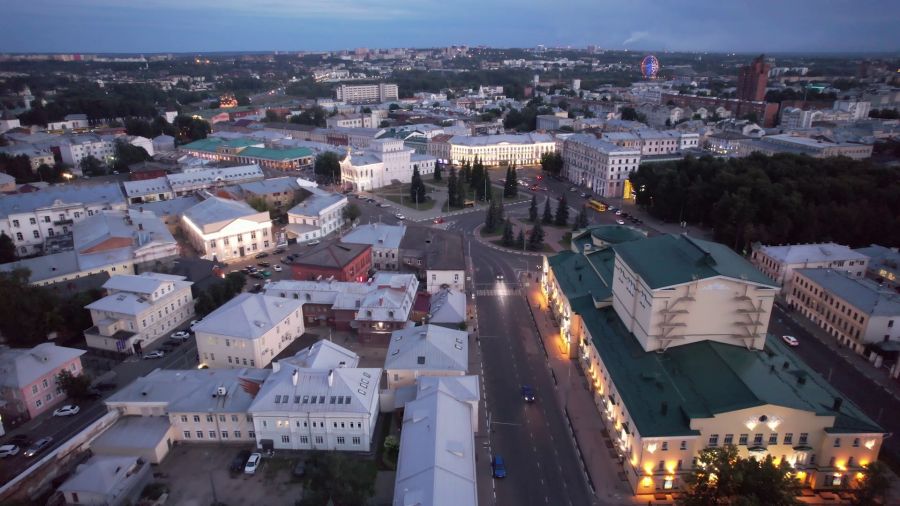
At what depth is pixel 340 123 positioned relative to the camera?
522 feet

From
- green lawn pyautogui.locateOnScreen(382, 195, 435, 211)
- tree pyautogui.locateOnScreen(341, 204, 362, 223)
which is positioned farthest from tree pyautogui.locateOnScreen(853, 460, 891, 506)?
green lawn pyautogui.locateOnScreen(382, 195, 435, 211)

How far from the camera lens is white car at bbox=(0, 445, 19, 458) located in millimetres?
32156

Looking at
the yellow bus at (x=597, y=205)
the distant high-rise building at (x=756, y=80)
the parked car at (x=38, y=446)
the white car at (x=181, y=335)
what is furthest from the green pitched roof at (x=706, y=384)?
the distant high-rise building at (x=756, y=80)

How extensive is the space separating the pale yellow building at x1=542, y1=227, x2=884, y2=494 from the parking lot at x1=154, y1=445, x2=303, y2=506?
1969cm

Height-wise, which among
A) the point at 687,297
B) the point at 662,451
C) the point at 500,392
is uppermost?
the point at 687,297

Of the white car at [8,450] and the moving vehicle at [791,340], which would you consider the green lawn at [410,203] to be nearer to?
the moving vehicle at [791,340]

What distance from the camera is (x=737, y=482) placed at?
1019 inches

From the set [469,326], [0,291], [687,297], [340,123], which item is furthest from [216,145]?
[687,297]

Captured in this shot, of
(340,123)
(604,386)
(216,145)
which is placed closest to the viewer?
(604,386)

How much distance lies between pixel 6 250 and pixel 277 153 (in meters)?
56.6

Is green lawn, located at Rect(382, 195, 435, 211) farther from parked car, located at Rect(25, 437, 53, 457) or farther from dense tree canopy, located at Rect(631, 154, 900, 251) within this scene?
parked car, located at Rect(25, 437, 53, 457)

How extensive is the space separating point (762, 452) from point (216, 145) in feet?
380

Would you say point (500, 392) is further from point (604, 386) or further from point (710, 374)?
point (710, 374)

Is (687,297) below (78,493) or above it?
above
